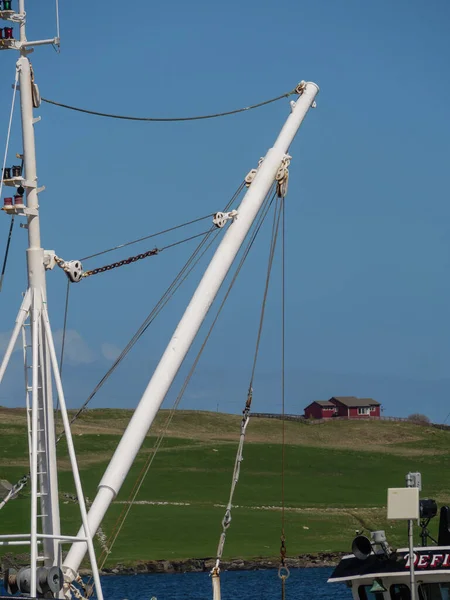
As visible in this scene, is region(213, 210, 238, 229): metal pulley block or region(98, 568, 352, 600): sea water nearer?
region(213, 210, 238, 229): metal pulley block

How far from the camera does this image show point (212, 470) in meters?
129

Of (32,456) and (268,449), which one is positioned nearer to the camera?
(32,456)

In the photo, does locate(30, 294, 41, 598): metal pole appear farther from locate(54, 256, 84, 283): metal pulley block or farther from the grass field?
the grass field

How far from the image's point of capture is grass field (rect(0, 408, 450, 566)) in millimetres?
96250

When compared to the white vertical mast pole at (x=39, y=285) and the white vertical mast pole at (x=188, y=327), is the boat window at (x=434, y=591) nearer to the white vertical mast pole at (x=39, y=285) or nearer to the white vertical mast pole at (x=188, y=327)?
the white vertical mast pole at (x=188, y=327)

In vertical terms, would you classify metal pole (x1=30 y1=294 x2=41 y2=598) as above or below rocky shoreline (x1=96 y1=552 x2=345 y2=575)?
above

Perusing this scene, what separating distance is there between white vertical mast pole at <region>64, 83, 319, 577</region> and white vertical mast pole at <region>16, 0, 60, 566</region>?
2.68 feet

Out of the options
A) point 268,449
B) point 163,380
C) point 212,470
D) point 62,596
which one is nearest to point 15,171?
point 163,380

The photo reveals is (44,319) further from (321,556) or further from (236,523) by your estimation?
(236,523)

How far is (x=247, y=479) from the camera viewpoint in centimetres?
12588

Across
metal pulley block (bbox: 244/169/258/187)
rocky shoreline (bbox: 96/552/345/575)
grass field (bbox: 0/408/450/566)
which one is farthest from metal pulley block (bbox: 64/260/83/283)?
grass field (bbox: 0/408/450/566)

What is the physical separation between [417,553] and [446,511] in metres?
1.94

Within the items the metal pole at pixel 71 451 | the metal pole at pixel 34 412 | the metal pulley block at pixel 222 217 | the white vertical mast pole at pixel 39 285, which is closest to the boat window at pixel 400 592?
the metal pole at pixel 71 451

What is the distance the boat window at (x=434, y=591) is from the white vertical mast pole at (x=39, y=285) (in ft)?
29.6
